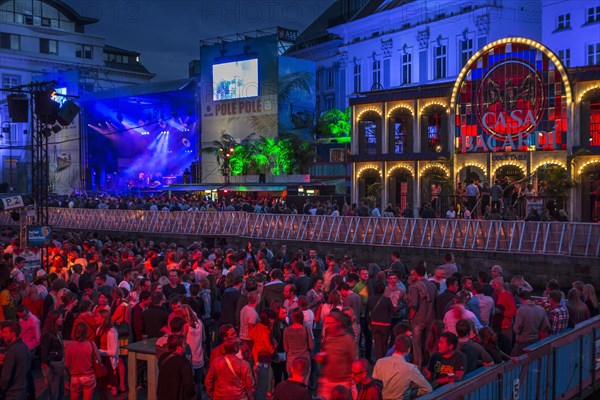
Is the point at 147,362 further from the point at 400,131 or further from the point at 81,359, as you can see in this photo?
the point at 400,131

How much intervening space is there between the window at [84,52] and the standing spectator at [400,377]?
254 ft

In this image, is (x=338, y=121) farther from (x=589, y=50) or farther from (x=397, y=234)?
(x=397, y=234)

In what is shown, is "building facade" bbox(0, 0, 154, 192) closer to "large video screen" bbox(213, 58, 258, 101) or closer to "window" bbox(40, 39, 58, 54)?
"window" bbox(40, 39, 58, 54)

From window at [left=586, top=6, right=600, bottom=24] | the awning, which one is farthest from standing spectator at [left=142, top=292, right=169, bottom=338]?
window at [left=586, top=6, right=600, bottom=24]

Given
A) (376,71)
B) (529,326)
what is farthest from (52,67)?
(529,326)

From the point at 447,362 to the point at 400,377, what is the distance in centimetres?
77

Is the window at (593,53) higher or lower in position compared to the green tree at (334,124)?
higher

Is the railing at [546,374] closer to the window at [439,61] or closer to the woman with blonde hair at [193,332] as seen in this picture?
the woman with blonde hair at [193,332]

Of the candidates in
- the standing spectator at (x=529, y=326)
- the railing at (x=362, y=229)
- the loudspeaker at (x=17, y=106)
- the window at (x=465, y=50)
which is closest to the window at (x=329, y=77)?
the window at (x=465, y=50)

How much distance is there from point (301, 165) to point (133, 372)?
44.8m

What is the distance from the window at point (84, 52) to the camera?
258 ft

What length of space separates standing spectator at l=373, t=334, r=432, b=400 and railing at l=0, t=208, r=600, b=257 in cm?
1593

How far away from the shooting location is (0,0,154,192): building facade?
6888cm

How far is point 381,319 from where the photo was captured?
1177 cm
